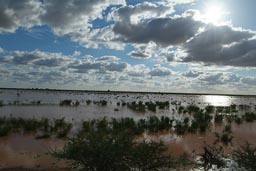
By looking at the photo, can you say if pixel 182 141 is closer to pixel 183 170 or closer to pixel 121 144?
pixel 183 170

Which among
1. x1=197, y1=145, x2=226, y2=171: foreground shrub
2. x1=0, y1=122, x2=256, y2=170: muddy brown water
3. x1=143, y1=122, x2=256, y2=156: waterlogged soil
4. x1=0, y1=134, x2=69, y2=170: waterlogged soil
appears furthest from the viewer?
x1=143, y1=122, x2=256, y2=156: waterlogged soil

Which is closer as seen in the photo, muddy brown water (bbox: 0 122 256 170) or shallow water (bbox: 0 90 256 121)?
muddy brown water (bbox: 0 122 256 170)

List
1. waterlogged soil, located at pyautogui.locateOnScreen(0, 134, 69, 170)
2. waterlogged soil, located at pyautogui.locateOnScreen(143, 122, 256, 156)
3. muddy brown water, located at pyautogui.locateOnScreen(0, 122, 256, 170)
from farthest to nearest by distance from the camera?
waterlogged soil, located at pyautogui.locateOnScreen(143, 122, 256, 156), muddy brown water, located at pyautogui.locateOnScreen(0, 122, 256, 170), waterlogged soil, located at pyautogui.locateOnScreen(0, 134, 69, 170)

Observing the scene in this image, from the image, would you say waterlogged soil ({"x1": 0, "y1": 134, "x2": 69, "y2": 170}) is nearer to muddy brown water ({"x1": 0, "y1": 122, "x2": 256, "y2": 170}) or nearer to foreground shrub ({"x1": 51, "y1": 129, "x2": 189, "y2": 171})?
muddy brown water ({"x1": 0, "y1": 122, "x2": 256, "y2": 170})

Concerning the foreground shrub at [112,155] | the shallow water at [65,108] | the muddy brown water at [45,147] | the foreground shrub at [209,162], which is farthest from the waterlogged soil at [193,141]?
the shallow water at [65,108]

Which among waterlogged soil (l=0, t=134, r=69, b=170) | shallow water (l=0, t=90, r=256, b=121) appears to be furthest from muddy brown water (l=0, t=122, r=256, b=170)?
shallow water (l=0, t=90, r=256, b=121)

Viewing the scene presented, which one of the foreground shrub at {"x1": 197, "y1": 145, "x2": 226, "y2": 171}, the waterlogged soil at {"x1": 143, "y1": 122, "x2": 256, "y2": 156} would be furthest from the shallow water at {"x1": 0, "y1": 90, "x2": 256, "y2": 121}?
the foreground shrub at {"x1": 197, "y1": 145, "x2": 226, "y2": 171}

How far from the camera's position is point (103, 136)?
318 inches

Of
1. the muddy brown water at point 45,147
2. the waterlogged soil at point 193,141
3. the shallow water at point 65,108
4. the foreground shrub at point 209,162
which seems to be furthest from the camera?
the shallow water at point 65,108

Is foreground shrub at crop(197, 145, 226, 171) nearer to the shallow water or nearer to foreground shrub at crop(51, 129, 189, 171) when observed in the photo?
foreground shrub at crop(51, 129, 189, 171)

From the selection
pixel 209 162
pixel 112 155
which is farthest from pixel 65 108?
pixel 112 155

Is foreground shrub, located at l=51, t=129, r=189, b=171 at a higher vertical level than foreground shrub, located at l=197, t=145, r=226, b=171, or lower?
higher

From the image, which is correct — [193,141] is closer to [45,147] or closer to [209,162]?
A: [209,162]

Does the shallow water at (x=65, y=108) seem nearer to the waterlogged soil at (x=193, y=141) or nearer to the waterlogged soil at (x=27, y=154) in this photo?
the waterlogged soil at (x=193, y=141)
